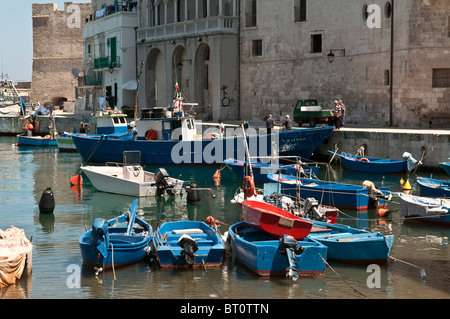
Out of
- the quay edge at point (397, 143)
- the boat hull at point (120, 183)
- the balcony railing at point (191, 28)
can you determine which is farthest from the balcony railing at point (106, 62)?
the boat hull at point (120, 183)

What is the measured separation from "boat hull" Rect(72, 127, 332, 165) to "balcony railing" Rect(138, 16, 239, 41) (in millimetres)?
10603

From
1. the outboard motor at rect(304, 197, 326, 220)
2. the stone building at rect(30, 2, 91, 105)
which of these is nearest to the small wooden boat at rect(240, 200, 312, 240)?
the outboard motor at rect(304, 197, 326, 220)

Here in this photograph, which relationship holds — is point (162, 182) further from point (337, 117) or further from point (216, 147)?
point (337, 117)

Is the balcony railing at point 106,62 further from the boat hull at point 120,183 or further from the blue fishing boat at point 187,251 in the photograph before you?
the blue fishing boat at point 187,251

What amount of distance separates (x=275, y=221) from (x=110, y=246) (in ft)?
10.5

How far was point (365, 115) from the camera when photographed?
108 ft

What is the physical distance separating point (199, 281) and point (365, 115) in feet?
69.4

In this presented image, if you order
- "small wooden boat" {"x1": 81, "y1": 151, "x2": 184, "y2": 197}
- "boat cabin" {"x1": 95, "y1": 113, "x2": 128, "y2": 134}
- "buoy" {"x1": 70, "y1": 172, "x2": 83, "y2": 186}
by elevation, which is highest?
"boat cabin" {"x1": 95, "y1": 113, "x2": 128, "y2": 134}

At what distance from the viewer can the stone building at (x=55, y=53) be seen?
72.7 meters

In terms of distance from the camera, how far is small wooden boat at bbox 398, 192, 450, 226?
17891 mm

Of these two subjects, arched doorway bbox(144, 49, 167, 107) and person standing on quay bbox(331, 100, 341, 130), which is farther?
arched doorway bbox(144, 49, 167, 107)

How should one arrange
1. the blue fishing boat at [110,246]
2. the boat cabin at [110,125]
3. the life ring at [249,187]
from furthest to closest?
the boat cabin at [110,125]
the life ring at [249,187]
the blue fishing boat at [110,246]

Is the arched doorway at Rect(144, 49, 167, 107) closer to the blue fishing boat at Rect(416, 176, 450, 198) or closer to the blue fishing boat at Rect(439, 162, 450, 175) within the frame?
the blue fishing boat at Rect(439, 162, 450, 175)

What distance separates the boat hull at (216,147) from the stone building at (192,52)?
6918mm
